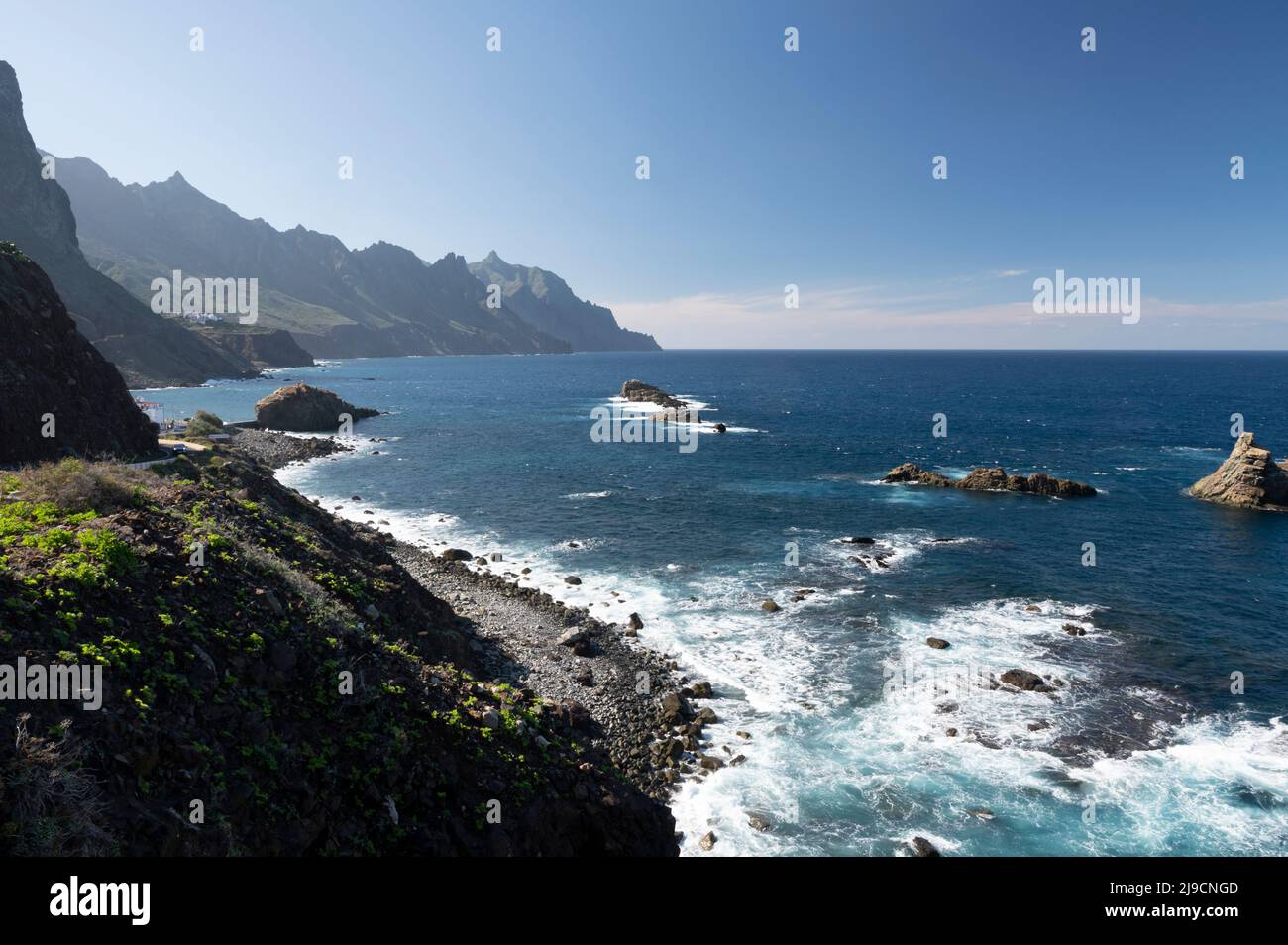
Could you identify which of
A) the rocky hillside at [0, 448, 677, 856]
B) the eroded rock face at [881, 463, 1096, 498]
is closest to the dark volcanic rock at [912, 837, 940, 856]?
the rocky hillside at [0, 448, 677, 856]

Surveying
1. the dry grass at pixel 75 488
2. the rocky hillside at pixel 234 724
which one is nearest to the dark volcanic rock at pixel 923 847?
the rocky hillside at pixel 234 724

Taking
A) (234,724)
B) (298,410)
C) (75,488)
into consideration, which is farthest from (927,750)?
(298,410)

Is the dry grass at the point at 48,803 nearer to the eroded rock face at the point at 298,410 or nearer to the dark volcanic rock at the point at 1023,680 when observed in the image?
the dark volcanic rock at the point at 1023,680

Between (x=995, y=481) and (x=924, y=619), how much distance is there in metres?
38.9

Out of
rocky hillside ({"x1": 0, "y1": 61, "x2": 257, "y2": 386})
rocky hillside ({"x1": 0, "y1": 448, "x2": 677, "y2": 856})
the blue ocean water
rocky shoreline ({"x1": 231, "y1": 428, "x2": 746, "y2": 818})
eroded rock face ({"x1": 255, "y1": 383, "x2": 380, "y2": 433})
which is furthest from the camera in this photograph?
rocky hillside ({"x1": 0, "y1": 61, "x2": 257, "y2": 386})

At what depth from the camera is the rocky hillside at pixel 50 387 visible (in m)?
33.2

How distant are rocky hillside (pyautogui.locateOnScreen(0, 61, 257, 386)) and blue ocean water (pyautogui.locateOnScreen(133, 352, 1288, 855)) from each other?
119 metres

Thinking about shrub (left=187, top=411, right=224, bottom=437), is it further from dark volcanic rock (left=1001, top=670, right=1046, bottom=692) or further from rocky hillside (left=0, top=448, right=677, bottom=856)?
dark volcanic rock (left=1001, top=670, right=1046, bottom=692)

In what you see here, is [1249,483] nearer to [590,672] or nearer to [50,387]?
[590,672]

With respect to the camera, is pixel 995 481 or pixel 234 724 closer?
pixel 234 724

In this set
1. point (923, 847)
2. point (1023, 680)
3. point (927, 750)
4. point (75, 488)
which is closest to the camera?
point (923, 847)

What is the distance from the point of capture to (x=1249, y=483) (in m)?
59.5

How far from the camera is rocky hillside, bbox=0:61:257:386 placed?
156m

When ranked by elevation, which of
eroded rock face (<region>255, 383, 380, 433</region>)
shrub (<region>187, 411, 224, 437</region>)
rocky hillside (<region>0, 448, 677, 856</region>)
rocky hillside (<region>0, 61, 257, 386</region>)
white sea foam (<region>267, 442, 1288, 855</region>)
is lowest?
white sea foam (<region>267, 442, 1288, 855</region>)
